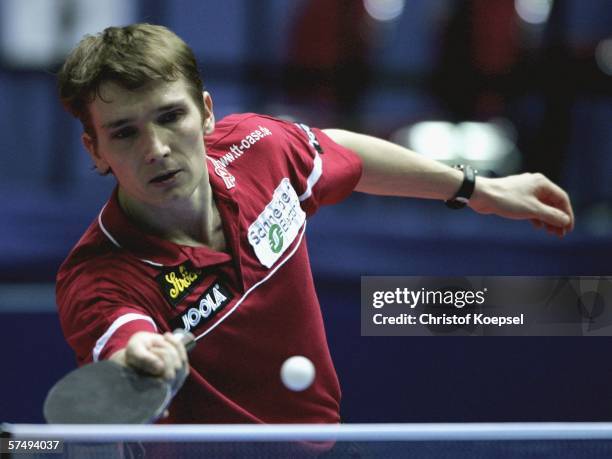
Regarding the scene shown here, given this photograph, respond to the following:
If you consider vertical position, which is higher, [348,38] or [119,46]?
[119,46]

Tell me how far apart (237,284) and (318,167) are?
0.40m

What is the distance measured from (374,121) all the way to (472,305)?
3.00 feet

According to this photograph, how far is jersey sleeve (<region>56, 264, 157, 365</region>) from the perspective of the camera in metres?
1.68

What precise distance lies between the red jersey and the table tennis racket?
0.40 ft

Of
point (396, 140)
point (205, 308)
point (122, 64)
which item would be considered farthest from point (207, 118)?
point (396, 140)

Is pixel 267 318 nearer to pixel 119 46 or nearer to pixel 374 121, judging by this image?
pixel 119 46

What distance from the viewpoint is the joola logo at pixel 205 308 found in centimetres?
189

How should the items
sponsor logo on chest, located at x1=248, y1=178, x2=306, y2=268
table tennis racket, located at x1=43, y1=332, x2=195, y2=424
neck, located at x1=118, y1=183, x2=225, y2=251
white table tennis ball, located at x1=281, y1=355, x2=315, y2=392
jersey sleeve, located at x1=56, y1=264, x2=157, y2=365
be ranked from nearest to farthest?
table tennis racket, located at x1=43, y1=332, x2=195, y2=424
jersey sleeve, located at x1=56, y1=264, x2=157, y2=365
white table tennis ball, located at x1=281, y1=355, x2=315, y2=392
neck, located at x1=118, y1=183, x2=225, y2=251
sponsor logo on chest, located at x1=248, y1=178, x2=306, y2=268

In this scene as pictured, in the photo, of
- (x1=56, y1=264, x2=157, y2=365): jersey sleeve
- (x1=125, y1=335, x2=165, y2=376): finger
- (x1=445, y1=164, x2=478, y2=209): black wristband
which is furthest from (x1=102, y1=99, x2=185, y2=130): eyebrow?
(x1=445, y1=164, x2=478, y2=209): black wristband

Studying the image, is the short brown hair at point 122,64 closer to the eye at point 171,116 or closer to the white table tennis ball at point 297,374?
the eye at point 171,116

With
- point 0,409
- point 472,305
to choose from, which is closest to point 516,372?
point 472,305

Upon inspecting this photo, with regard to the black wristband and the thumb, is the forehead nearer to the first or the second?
the black wristband

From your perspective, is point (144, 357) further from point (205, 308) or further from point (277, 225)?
point (277, 225)

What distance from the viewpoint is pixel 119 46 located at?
1888 millimetres
